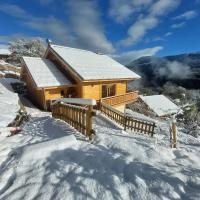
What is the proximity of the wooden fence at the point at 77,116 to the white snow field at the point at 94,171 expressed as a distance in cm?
82

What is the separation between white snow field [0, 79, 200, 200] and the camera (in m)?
3.88

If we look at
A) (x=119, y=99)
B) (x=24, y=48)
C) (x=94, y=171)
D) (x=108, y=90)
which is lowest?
(x=119, y=99)

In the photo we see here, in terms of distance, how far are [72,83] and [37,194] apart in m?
15.1

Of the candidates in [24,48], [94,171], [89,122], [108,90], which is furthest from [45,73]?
[24,48]

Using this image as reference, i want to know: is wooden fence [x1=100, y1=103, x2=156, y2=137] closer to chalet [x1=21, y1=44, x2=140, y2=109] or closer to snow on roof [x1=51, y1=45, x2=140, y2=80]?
chalet [x1=21, y1=44, x2=140, y2=109]

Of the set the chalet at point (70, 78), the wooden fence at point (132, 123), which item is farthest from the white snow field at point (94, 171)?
the chalet at point (70, 78)

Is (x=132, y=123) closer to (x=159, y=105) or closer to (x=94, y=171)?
(x=94, y=171)

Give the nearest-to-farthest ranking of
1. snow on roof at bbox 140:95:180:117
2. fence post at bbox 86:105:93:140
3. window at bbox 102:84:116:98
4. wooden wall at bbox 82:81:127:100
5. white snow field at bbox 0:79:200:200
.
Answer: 1. white snow field at bbox 0:79:200:200
2. fence post at bbox 86:105:93:140
3. wooden wall at bbox 82:81:127:100
4. window at bbox 102:84:116:98
5. snow on roof at bbox 140:95:180:117

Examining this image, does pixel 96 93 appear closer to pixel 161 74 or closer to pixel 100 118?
pixel 100 118

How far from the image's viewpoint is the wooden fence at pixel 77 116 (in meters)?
7.33

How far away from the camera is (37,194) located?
382cm

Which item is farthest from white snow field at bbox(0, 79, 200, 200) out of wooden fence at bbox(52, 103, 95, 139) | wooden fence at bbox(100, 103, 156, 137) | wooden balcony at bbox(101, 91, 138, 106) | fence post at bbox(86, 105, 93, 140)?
wooden balcony at bbox(101, 91, 138, 106)

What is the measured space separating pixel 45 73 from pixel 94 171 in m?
14.8

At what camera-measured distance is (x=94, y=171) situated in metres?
4.73
